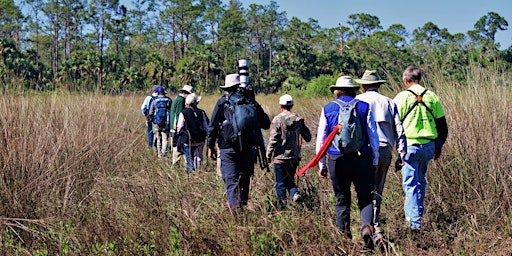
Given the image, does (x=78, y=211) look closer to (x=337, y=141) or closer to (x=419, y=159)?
(x=337, y=141)

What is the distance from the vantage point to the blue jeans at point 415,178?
17.4 feet

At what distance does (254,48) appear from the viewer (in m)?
79.2

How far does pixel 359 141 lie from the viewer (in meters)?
4.75

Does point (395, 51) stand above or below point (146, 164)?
above

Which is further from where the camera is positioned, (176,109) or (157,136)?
(157,136)

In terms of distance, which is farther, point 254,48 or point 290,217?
point 254,48

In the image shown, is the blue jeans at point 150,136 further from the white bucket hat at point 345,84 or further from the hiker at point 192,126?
the white bucket hat at point 345,84

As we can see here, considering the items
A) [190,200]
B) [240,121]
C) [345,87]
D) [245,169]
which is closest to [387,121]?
[345,87]

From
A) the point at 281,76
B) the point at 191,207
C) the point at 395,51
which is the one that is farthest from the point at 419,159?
the point at 395,51

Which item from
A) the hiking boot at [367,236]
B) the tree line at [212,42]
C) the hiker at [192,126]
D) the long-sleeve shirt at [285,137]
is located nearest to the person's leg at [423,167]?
the hiking boot at [367,236]

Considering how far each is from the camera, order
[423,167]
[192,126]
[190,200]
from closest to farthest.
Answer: [190,200] → [423,167] → [192,126]

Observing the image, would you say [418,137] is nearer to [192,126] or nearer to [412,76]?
[412,76]

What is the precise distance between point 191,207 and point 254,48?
75.3 meters

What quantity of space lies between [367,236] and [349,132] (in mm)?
886
